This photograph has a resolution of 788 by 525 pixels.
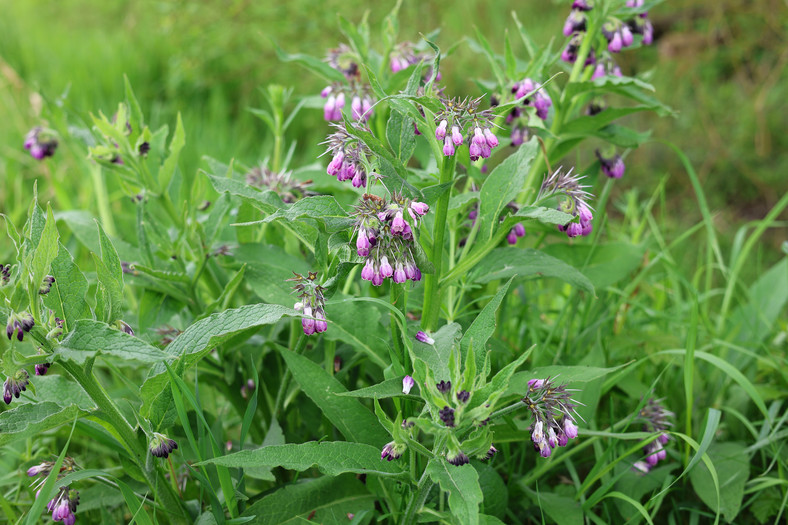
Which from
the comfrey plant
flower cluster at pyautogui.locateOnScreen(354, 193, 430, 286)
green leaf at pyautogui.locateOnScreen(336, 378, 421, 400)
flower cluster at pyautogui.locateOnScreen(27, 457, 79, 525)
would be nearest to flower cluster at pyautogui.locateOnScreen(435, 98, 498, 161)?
the comfrey plant

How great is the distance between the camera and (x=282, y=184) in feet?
6.50

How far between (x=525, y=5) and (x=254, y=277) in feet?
20.0

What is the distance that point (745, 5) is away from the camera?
5.51m

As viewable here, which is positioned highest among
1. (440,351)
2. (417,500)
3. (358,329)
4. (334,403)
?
(440,351)

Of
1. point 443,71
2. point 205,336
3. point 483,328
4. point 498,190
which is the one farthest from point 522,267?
point 443,71

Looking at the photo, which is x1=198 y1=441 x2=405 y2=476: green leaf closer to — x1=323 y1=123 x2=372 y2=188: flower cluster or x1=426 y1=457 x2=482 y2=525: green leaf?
x1=426 y1=457 x2=482 y2=525: green leaf

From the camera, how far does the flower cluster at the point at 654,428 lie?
1826 mm

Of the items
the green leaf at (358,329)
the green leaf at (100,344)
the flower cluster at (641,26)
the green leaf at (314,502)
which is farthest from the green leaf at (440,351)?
the flower cluster at (641,26)

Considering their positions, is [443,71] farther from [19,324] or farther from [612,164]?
[19,324]

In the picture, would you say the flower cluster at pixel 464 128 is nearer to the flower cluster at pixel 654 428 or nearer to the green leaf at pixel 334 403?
the green leaf at pixel 334 403

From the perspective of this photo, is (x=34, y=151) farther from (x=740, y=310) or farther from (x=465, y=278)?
(x=740, y=310)

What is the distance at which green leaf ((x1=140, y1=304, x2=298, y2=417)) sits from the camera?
133 centimetres

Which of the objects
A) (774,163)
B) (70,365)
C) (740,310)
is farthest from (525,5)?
(70,365)

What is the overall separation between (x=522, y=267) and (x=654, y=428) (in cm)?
60
